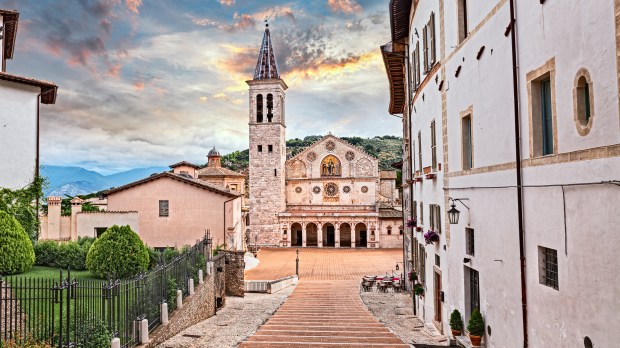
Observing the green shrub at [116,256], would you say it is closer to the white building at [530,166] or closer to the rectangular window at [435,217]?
the rectangular window at [435,217]

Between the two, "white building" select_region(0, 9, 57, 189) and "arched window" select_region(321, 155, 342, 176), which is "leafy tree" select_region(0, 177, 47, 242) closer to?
"white building" select_region(0, 9, 57, 189)

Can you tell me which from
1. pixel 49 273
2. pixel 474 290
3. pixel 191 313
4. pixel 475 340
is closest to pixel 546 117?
pixel 474 290

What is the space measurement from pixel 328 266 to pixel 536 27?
35.1 metres

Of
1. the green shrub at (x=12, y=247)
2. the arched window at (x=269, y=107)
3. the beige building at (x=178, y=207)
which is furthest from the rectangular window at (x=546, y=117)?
the arched window at (x=269, y=107)

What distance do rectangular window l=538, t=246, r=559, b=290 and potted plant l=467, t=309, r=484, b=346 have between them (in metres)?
2.79

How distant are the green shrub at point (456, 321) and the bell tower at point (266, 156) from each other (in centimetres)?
4581

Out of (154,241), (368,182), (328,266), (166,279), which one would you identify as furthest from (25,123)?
(368,182)

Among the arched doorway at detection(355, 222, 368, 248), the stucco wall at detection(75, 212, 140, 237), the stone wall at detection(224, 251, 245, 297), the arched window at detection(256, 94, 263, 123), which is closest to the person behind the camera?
the stone wall at detection(224, 251, 245, 297)

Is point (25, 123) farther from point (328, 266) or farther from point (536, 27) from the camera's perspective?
point (328, 266)

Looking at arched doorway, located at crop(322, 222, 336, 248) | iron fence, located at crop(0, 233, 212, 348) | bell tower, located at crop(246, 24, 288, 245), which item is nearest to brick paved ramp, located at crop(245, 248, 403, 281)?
bell tower, located at crop(246, 24, 288, 245)

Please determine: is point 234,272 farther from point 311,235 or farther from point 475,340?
point 311,235

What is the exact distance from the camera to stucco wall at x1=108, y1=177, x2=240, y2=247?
96.4ft

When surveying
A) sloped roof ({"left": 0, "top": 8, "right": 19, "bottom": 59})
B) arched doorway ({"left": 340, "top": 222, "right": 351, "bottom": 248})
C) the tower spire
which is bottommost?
arched doorway ({"left": 340, "top": 222, "right": 351, "bottom": 248})

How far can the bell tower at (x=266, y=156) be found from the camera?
184 feet
